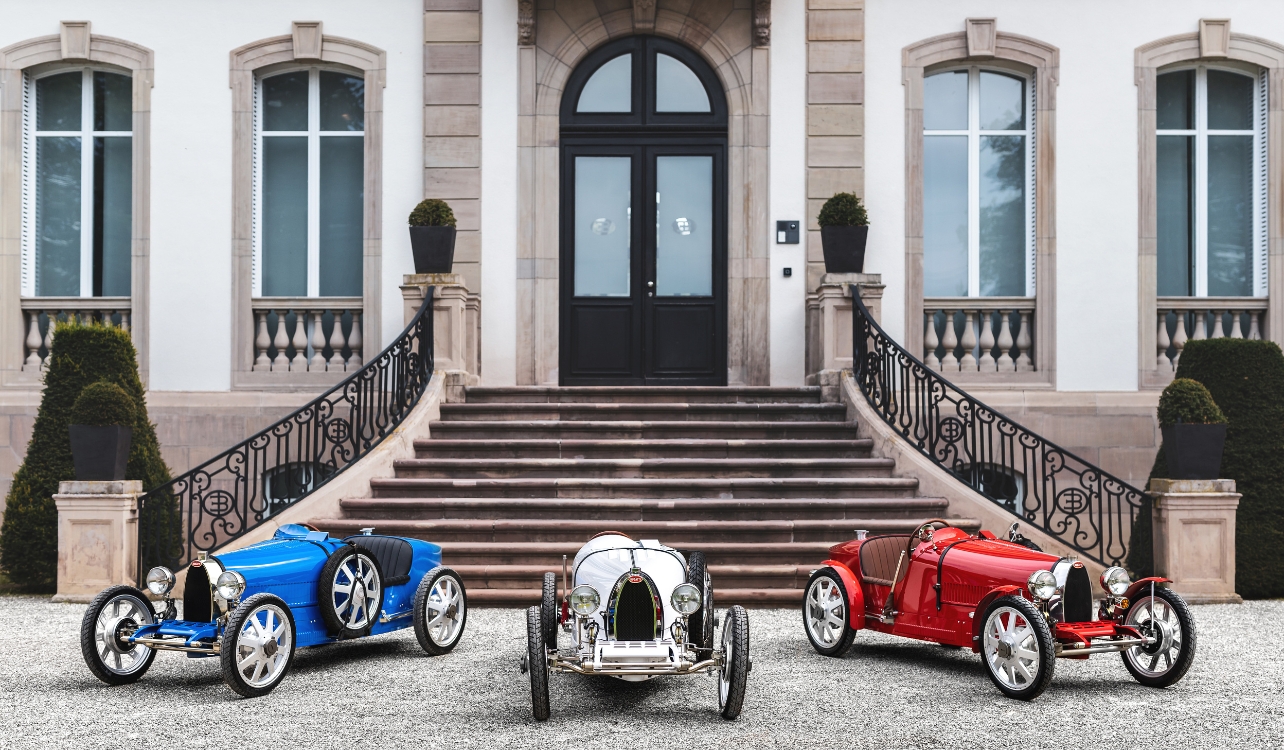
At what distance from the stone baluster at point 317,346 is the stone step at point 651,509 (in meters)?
3.10

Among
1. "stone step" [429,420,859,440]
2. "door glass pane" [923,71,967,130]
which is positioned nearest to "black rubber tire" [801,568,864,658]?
"stone step" [429,420,859,440]

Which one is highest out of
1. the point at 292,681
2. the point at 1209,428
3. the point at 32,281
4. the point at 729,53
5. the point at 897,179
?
the point at 729,53

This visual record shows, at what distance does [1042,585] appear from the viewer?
5.87 m

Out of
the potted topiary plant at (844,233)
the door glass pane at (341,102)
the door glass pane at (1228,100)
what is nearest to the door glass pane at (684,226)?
the potted topiary plant at (844,233)

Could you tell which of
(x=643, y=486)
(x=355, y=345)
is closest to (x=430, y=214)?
(x=355, y=345)

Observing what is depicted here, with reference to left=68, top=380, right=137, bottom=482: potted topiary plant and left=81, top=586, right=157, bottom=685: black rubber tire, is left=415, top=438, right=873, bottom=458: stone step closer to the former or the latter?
left=68, top=380, right=137, bottom=482: potted topiary plant

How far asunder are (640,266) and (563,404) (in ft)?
7.40

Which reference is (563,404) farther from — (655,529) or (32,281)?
(32,281)

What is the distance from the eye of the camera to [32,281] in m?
13.0

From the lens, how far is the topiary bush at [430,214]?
1181 centimetres

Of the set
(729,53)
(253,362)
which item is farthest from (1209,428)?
(253,362)

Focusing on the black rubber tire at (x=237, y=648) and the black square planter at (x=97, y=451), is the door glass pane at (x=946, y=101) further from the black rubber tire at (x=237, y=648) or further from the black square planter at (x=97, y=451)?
the black rubber tire at (x=237, y=648)

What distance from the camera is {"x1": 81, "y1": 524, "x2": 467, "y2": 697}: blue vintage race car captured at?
588 cm

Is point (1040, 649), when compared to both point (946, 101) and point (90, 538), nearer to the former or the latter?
point (90, 538)
